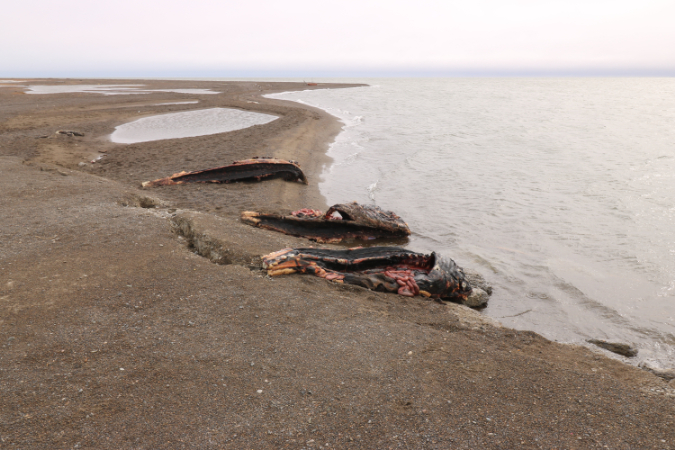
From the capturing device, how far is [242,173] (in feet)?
42.0

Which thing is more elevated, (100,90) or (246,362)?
(100,90)

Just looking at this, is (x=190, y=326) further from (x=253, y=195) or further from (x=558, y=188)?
(x=558, y=188)

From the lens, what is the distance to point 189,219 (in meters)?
7.98

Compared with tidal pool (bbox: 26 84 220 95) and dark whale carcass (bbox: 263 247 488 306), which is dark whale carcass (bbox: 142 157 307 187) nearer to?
dark whale carcass (bbox: 263 247 488 306)

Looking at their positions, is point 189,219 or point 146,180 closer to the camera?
point 189,219

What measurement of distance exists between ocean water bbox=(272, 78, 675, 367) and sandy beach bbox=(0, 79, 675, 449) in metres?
1.64

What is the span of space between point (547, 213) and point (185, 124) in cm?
2249

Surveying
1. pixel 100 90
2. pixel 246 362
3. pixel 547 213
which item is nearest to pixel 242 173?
pixel 246 362

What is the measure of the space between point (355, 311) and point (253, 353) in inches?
66.1

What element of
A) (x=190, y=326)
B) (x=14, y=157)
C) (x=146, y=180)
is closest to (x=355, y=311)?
(x=190, y=326)

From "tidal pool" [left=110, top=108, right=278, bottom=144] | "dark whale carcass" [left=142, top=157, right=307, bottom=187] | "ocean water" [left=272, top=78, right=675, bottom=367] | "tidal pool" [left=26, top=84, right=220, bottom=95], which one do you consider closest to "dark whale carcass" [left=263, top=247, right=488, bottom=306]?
"ocean water" [left=272, top=78, right=675, bottom=367]

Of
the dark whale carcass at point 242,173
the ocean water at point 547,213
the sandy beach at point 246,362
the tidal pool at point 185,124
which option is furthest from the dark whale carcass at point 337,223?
the tidal pool at point 185,124

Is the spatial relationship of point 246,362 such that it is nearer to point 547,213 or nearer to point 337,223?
point 337,223

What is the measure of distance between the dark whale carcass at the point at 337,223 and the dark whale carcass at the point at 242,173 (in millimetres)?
3912
